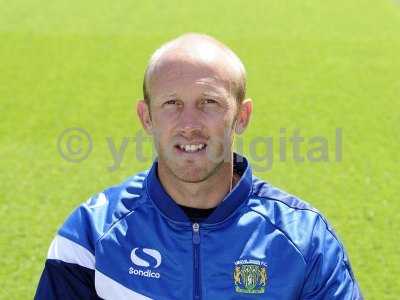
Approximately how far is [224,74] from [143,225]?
50 centimetres

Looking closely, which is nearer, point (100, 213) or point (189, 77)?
point (189, 77)

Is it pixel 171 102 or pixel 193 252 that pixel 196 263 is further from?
pixel 171 102

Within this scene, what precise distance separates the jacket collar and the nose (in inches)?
8.0

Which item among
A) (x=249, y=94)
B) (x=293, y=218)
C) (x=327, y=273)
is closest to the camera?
(x=327, y=273)

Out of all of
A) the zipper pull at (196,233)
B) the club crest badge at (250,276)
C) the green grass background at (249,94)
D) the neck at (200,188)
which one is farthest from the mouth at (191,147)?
the green grass background at (249,94)

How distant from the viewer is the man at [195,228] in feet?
6.52

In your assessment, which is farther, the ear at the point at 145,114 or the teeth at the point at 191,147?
the ear at the point at 145,114

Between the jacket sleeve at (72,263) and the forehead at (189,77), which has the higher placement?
the forehead at (189,77)

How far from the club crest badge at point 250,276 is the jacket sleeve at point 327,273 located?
12 centimetres

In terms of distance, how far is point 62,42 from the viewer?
10305mm

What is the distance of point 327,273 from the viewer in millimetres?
1951

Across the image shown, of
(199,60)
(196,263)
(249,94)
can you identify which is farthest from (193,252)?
(249,94)

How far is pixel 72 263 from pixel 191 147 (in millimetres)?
470

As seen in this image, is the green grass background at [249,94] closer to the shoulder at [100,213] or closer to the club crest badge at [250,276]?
the shoulder at [100,213]
